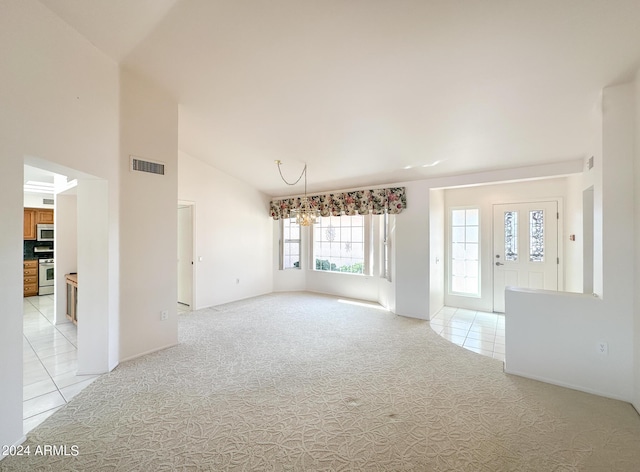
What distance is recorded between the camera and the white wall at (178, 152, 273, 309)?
530cm

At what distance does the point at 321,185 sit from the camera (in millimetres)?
5875

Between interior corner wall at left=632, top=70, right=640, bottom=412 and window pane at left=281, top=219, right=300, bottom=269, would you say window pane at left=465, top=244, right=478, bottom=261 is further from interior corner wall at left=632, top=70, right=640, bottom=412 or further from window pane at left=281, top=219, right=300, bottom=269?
window pane at left=281, top=219, right=300, bottom=269

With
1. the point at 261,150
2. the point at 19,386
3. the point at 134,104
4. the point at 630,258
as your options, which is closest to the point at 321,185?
the point at 261,150

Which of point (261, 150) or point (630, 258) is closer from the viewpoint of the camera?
point (630, 258)

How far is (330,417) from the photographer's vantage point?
2158mm

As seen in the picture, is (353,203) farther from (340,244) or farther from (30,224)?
(30,224)

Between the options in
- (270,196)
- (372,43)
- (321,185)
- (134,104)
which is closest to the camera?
(372,43)

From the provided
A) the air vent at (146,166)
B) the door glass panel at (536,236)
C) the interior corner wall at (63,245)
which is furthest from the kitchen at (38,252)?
the door glass panel at (536,236)

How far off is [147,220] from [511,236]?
5771 mm

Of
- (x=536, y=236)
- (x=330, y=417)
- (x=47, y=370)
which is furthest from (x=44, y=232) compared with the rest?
(x=536, y=236)

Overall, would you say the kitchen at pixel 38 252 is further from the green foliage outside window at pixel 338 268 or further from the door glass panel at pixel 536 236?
the door glass panel at pixel 536 236

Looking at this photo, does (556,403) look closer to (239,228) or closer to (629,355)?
(629,355)

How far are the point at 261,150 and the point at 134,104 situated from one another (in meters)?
1.80

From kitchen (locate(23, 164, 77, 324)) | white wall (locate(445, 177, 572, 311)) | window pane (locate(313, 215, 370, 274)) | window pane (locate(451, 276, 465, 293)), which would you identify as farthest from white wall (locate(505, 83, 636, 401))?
kitchen (locate(23, 164, 77, 324))
